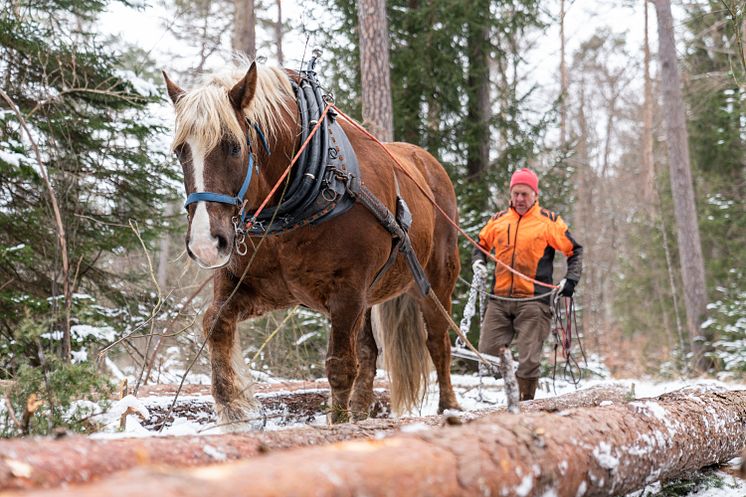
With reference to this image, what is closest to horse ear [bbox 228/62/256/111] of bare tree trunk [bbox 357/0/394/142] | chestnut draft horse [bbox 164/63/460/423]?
chestnut draft horse [bbox 164/63/460/423]

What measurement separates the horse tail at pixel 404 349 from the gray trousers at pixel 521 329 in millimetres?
600

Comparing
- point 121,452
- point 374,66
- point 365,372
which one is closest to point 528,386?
point 365,372

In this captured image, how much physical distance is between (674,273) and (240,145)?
15.3 metres

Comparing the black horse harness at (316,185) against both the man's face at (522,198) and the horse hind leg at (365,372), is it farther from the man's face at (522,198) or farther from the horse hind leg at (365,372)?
the man's face at (522,198)

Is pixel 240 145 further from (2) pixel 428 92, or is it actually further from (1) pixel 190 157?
(2) pixel 428 92

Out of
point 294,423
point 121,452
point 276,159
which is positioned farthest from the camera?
point 294,423

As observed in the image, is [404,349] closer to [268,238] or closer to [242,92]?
[268,238]

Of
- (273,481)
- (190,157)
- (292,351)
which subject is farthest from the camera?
(292,351)

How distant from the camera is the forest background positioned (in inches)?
229

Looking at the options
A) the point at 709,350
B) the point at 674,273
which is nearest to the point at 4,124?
the point at 709,350

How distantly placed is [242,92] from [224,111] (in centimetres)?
20

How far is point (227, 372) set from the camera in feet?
12.2

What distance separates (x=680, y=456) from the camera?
9.36ft

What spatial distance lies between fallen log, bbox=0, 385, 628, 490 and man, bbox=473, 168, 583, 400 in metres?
3.23
